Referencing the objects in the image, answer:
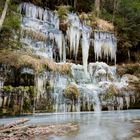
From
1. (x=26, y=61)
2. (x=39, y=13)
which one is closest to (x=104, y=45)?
(x=39, y=13)

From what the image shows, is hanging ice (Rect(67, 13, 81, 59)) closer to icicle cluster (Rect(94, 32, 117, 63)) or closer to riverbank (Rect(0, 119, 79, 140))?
icicle cluster (Rect(94, 32, 117, 63))

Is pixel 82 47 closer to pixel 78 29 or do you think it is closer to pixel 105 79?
pixel 78 29

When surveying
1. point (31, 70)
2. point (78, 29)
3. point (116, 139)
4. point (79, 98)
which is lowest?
point (116, 139)

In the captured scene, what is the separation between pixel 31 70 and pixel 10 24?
134 inches

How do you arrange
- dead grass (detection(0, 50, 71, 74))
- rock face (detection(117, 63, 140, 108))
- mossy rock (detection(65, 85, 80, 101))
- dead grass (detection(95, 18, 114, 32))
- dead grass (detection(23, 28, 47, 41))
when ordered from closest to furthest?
1. dead grass (detection(0, 50, 71, 74))
2. mossy rock (detection(65, 85, 80, 101))
3. rock face (detection(117, 63, 140, 108))
4. dead grass (detection(23, 28, 47, 41))
5. dead grass (detection(95, 18, 114, 32))

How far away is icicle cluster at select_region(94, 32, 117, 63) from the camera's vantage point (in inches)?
949

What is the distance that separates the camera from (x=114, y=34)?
25.2 meters

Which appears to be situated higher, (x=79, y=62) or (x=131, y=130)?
(x=79, y=62)

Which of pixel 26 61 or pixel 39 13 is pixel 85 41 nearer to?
pixel 39 13

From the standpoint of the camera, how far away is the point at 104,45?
24281 millimetres

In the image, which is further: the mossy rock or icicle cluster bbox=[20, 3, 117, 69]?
icicle cluster bbox=[20, 3, 117, 69]

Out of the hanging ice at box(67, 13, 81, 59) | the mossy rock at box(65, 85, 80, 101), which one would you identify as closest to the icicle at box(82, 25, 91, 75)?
the hanging ice at box(67, 13, 81, 59)

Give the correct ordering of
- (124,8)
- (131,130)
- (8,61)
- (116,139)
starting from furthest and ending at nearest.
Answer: (124,8), (8,61), (131,130), (116,139)

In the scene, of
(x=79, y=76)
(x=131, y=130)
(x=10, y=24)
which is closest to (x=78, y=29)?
(x=79, y=76)
